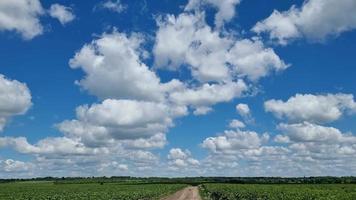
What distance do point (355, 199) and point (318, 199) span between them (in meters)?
2.98

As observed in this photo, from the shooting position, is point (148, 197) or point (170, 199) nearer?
point (170, 199)

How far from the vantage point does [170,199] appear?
218 feet

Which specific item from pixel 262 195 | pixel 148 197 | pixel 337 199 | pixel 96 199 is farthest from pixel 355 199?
pixel 148 197

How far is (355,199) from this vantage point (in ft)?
125

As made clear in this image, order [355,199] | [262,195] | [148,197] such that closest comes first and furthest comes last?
[355,199]
[262,195]
[148,197]

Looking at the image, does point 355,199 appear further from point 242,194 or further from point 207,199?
point 207,199

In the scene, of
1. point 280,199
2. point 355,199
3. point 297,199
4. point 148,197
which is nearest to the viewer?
point 355,199

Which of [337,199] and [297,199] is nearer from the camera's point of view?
[337,199]

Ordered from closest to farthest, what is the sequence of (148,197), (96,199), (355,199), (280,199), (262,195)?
(355,199) → (280,199) → (262,195) → (96,199) → (148,197)

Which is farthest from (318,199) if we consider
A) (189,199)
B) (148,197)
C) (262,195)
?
(148,197)

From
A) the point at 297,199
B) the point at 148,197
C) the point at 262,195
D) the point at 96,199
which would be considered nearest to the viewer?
the point at 297,199

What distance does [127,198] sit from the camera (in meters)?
65.2

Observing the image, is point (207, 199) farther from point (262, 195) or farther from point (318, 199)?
point (318, 199)

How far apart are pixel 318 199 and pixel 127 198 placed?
32134 millimetres
